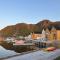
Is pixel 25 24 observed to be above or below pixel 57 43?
above

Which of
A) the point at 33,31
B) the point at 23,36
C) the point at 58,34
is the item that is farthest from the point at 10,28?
the point at 58,34

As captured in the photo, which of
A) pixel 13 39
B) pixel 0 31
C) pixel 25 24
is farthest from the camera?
pixel 13 39

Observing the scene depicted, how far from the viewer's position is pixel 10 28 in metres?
6.68

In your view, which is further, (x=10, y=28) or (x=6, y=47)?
(x=6, y=47)

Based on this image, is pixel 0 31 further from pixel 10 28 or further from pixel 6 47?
pixel 6 47

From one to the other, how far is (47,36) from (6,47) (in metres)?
2.23

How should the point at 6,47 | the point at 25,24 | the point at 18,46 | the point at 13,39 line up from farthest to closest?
the point at 18,46
the point at 13,39
the point at 6,47
the point at 25,24

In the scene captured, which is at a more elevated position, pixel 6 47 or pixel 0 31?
pixel 0 31

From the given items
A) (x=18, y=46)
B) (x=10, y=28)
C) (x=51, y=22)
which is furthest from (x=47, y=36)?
(x=10, y=28)

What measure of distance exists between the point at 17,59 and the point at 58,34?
5.76 meters

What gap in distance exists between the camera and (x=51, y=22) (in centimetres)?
711

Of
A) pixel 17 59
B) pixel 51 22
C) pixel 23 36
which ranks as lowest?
pixel 17 59

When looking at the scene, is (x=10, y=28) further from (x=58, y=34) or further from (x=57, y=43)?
(x=58, y=34)

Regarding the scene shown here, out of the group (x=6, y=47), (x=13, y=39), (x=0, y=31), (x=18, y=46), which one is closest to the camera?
(x=0, y=31)
